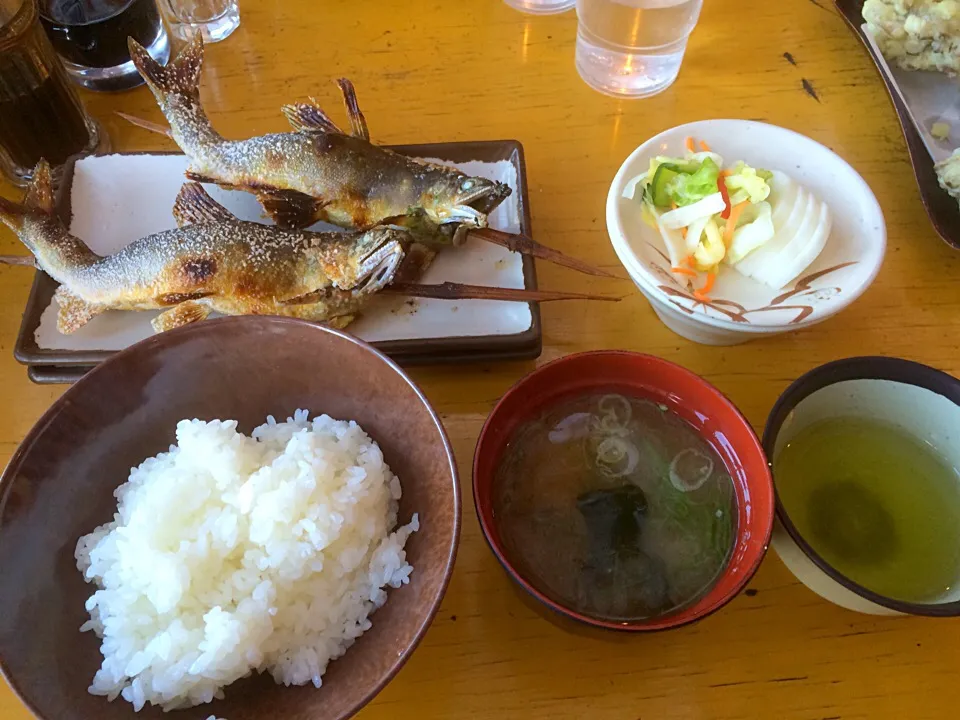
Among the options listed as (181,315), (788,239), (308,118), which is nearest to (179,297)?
(181,315)

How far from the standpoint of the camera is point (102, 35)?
148cm

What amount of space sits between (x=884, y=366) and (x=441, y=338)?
2.08 feet

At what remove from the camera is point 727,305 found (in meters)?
1.14

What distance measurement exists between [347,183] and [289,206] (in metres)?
0.11

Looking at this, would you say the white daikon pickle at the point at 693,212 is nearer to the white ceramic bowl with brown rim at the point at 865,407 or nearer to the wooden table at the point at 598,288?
the wooden table at the point at 598,288

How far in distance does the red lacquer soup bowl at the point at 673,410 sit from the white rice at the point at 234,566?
0.43 ft

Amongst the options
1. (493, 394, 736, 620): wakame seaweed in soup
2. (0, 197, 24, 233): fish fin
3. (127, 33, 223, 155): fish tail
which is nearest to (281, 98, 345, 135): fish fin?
(127, 33, 223, 155): fish tail

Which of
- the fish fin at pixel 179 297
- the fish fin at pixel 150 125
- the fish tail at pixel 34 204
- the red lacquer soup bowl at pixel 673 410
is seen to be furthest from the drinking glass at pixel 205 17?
the red lacquer soup bowl at pixel 673 410

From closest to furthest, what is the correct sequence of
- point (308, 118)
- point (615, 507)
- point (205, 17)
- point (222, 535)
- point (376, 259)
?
1. point (222, 535)
2. point (615, 507)
3. point (376, 259)
4. point (308, 118)
5. point (205, 17)

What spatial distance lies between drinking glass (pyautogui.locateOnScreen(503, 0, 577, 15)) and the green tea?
115 cm

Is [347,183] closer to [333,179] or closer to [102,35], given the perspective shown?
[333,179]

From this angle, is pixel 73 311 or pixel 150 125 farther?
pixel 150 125

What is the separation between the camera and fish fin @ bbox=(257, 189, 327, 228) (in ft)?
4.13

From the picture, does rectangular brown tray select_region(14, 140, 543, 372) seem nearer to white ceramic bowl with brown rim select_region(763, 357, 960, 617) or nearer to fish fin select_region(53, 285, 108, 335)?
fish fin select_region(53, 285, 108, 335)
